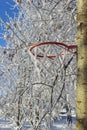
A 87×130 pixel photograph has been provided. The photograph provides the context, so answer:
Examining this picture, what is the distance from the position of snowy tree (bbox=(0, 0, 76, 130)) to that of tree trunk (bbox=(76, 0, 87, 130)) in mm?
937

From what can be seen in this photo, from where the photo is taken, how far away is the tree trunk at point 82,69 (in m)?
2.01

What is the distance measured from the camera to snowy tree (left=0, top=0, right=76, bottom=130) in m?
4.16

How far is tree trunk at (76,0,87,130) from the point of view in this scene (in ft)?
6.58

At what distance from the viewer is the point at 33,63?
4047 mm

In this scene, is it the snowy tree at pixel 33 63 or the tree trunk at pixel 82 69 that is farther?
the snowy tree at pixel 33 63

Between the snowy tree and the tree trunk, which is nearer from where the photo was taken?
the tree trunk

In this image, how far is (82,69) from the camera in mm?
2051

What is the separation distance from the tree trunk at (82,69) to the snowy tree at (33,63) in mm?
937

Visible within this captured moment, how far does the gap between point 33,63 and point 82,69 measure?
6.66 feet

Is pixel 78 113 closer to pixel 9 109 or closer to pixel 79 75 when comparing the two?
pixel 79 75

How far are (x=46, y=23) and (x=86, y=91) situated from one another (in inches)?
90.7

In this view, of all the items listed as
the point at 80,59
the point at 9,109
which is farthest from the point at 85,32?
the point at 9,109

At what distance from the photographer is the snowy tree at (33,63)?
13.7 feet

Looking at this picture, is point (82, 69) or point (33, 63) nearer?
point (82, 69)
